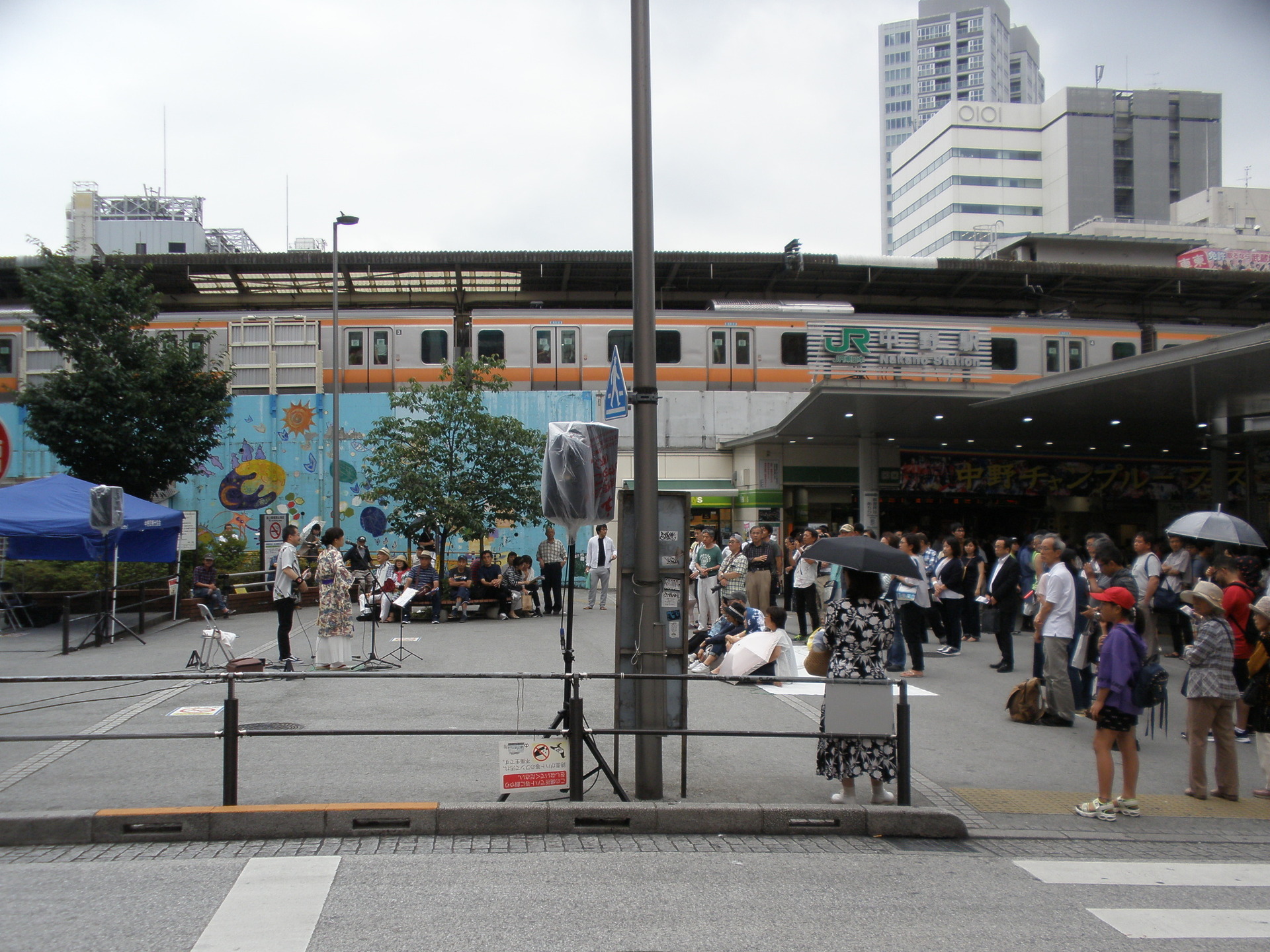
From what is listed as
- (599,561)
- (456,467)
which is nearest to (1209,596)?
(599,561)

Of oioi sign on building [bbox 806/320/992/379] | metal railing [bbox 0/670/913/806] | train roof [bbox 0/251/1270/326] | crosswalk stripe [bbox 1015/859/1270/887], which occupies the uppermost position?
train roof [bbox 0/251/1270/326]

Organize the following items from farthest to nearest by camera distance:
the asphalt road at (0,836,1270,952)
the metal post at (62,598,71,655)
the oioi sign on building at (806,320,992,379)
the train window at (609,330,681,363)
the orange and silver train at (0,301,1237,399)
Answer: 1. the orange and silver train at (0,301,1237,399)
2. the train window at (609,330,681,363)
3. the oioi sign on building at (806,320,992,379)
4. the metal post at (62,598,71,655)
5. the asphalt road at (0,836,1270,952)

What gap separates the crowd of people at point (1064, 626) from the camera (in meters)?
6.35

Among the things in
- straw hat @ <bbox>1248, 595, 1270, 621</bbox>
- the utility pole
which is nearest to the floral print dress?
the utility pole

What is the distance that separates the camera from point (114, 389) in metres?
21.3

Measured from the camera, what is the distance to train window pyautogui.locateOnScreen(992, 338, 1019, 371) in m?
25.1

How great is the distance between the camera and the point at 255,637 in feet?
50.4

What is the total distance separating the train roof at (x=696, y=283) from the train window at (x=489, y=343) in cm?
342

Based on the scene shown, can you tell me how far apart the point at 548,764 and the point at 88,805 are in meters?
3.04

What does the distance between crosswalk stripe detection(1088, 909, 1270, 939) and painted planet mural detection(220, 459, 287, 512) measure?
996 inches

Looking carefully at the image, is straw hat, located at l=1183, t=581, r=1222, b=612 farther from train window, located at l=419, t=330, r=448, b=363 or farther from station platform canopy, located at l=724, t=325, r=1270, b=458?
train window, located at l=419, t=330, r=448, b=363

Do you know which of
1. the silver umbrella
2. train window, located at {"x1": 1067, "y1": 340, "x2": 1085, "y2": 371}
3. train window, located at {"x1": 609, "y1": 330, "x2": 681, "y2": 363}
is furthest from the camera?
train window, located at {"x1": 1067, "y1": 340, "x2": 1085, "y2": 371}

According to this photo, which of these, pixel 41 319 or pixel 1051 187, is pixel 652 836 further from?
pixel 1051 187

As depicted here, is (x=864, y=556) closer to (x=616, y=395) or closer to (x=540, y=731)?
(x=616, y=395)
